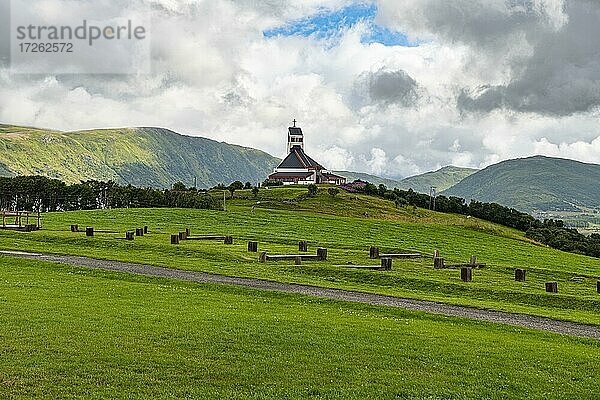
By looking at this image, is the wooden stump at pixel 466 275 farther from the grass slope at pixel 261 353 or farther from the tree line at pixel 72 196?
the tree line at pixel 72 196

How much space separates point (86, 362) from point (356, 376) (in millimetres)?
6706

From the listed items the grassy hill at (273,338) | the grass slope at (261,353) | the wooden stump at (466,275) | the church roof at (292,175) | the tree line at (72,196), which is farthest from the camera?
the church roof at (292,175)

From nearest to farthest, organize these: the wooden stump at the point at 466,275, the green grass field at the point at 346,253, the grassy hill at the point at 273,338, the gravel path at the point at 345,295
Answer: the grassy hill at the point at 273,338 < the gravel path at the point at 345,295 < the green grass field at the point at 346,253 < the wooden stump at the point at 466,275

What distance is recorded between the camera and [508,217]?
469 ft

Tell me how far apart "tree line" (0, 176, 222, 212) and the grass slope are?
103 metres

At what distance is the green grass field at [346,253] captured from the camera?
1404 inches

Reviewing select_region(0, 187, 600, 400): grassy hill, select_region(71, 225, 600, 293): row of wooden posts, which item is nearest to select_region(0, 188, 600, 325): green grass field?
select_region(0, 187, 600, 400): grassy hill

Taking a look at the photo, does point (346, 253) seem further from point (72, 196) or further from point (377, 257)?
point (72, 196)

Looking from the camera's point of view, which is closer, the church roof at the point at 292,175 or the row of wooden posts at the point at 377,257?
the row of wooden posts at the point at 377,257

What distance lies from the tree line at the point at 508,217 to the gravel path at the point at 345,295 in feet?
309

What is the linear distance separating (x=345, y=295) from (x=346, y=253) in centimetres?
2435

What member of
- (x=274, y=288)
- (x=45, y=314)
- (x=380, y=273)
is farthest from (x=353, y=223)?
(x=45, y=314)

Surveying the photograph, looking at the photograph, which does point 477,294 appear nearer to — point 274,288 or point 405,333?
point 274,288

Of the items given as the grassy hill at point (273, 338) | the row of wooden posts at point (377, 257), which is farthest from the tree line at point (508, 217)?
the grassy hill at point (273, 338)
